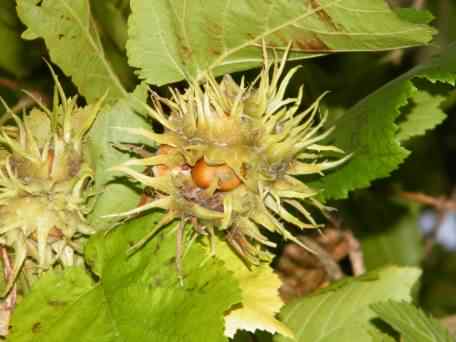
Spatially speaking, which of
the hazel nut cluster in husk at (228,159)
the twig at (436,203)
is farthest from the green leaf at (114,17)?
the twig at (436,203)

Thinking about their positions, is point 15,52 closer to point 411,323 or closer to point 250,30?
point 250,30

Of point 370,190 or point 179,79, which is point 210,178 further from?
point 370,190

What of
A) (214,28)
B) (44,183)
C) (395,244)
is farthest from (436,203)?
(44,183)

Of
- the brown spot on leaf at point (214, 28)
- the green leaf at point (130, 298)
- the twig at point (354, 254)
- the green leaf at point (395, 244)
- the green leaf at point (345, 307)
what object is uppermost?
the brown spot on leaf at point (214, 28)

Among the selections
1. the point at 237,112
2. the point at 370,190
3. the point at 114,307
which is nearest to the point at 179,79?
the point at 237,112

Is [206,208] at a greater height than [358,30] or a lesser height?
lesser

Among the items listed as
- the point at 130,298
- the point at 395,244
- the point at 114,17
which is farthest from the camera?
the point at 395,244

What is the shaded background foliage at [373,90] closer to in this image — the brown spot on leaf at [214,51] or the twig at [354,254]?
the twig at [354,254]
